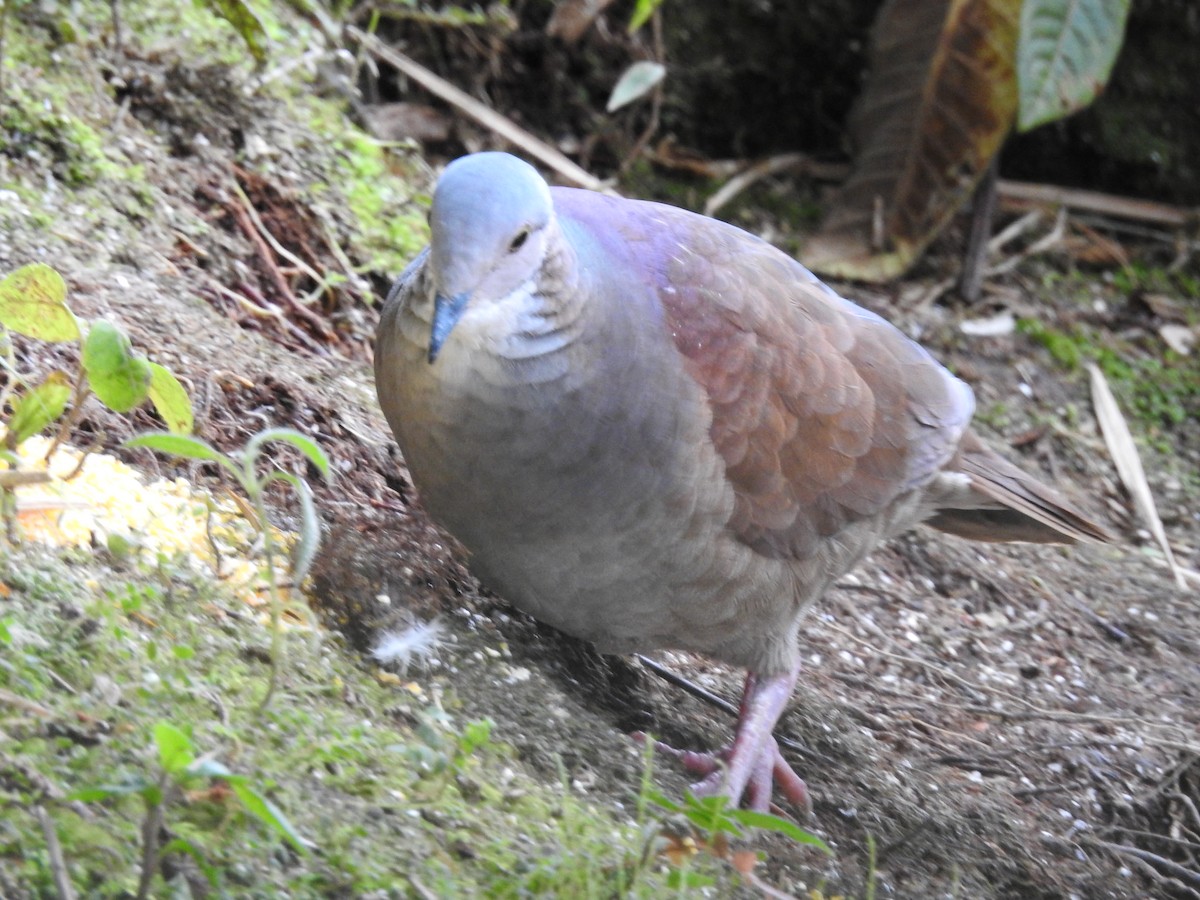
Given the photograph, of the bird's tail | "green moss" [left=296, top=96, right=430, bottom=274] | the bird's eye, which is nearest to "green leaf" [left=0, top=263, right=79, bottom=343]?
the bird's eye

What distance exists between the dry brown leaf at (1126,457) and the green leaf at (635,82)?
2.12m

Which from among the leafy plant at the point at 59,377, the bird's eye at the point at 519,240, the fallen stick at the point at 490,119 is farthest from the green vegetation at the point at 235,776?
the fallen stick at the point at 490,119

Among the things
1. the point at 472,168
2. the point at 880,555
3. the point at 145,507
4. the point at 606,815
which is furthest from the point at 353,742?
the point at 880,555

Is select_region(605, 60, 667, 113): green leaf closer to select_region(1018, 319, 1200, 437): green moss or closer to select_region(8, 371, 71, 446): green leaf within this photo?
select_region(1018, 319, 1200, 437): green moss

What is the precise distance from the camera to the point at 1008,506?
355 cm

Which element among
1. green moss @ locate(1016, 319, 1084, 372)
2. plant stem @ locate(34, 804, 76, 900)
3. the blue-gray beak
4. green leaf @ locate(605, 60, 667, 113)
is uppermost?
the blue-gray beak

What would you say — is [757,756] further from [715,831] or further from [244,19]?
[244,19]

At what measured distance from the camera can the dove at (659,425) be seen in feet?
8.03

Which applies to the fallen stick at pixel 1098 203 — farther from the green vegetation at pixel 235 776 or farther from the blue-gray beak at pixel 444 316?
the green vegetation at pixel 235 776

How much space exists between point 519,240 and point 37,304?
2.66 feet

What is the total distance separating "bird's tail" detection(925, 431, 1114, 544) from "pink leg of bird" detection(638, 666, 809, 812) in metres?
0.73

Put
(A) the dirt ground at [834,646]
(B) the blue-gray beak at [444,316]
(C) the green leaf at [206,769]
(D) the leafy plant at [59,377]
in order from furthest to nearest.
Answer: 1. (A) the dirt ground at [834,646]
2. (B) the blue-gray beak at [444,316]
3. (D) the leafy plant at [59,377]
4. (C) the green leaf at [206,769]

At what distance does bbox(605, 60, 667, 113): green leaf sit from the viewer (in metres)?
5.52

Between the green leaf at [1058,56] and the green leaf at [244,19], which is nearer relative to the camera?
the green leaf at [244,19]
